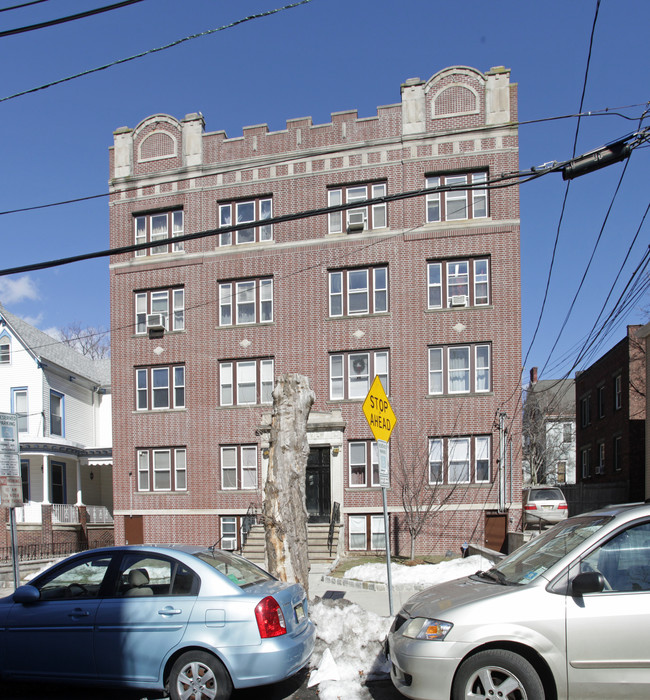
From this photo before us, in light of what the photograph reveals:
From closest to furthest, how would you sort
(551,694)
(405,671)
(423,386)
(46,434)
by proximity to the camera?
(551,694), (405,671), (423,386), (46,434)

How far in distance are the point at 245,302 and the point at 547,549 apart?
18.4 metres

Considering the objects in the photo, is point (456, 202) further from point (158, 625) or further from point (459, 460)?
point (158, 625)

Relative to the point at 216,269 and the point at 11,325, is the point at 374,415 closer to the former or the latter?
the point at 216,269

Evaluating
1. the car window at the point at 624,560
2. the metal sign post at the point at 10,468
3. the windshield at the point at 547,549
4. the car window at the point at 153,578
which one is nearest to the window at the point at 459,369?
the metal sign post at the point at 10,468

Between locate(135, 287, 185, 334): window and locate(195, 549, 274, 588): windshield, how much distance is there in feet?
57.4

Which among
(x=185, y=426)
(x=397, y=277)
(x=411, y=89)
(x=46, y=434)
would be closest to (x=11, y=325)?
(x=46, y=434)

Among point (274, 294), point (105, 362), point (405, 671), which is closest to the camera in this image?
→ point (405, 671)

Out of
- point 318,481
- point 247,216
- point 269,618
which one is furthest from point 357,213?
point 269,618

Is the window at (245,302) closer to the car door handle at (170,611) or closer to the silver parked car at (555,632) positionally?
the car door handle at (170,611)

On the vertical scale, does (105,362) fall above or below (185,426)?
above

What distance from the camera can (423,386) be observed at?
71.7 feet

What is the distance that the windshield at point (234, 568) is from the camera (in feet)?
22.5

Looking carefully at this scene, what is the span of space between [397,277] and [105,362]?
18.8 meters

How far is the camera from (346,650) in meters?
7.70
